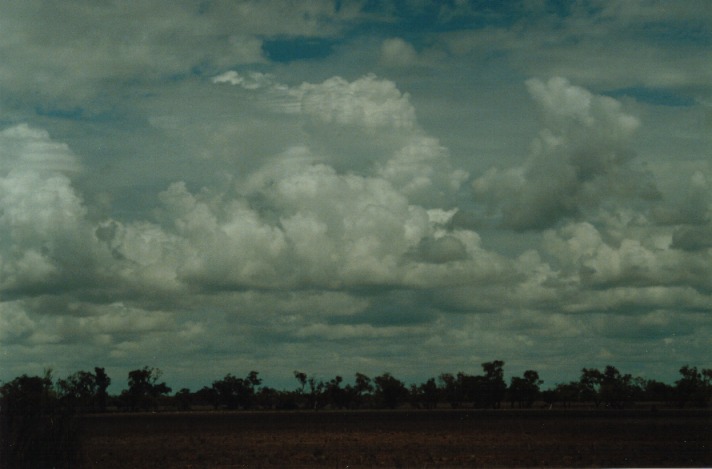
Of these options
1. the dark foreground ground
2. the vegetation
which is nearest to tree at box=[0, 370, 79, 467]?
the dark foreground ground

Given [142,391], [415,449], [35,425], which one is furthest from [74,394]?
[142,391]

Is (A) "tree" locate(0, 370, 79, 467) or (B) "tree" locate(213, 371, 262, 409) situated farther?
(B) "tree" locate(213, 371, 262, 409)

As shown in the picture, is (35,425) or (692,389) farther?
(692,389)

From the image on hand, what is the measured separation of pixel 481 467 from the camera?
25.0 metres

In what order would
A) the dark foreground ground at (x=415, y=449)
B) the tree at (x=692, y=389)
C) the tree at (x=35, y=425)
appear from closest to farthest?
the tree at (x=35, y=425), the dark foreground ground at (x=415, y=449), the tree at (x=692, y=389)

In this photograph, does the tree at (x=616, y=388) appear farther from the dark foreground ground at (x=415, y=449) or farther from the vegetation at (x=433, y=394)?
the dark foreground ground at (x=415, y=449)

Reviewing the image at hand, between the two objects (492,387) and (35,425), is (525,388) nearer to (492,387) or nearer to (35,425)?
(492,387)

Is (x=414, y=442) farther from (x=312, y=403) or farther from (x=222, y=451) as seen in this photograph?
(x=312, y=403)

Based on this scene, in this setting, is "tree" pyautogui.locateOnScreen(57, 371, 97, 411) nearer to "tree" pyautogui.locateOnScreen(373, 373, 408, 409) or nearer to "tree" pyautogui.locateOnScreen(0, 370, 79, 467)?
"tree" pyautogui.locateOnScreen(0, 370, 79, 467)

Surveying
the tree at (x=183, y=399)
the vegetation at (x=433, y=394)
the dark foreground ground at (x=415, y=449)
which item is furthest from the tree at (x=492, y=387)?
the dark foreground ground at (x=415, y=449)

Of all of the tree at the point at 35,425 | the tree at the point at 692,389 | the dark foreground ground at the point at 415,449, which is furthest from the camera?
the tree at the point at 692,389

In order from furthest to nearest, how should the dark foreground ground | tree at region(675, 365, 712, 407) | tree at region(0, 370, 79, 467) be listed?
tree at region(675, 365, 712, 407), the dark foreground ground, tree at region(0, 370, 79, 467)

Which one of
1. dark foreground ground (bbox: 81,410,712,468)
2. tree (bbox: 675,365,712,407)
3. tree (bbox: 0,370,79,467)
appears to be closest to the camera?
tree (bbox: 0,370,79,467)

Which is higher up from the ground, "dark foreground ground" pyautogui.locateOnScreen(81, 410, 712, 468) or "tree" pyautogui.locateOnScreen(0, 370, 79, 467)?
"tree" pyautogui.locateOnScreen(0, 370, 79, 467)
